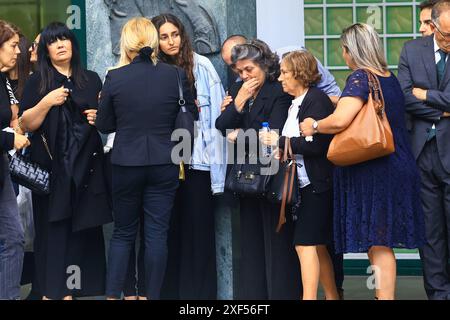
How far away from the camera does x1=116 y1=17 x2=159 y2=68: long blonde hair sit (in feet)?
26.4

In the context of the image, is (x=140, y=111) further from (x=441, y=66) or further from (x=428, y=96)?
(x=441, y=66)

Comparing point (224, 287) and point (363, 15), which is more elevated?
point (363, 15)

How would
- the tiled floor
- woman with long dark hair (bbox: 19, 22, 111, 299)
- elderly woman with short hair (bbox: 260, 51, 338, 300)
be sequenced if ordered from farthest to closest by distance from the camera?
1. the tiled floor
2. woman with long dark hair (bbox: 19, 22, 111, 299)
3. elderly woman with short hair (bbox: 260, 51, 338, 300)

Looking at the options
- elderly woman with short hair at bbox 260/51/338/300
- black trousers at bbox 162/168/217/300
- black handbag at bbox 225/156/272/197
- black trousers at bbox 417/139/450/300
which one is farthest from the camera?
black trousers at bbox 162/168/217/300

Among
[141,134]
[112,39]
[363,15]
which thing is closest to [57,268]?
[141,134]

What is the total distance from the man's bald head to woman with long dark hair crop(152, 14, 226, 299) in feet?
0.44

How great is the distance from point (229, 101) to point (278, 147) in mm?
606

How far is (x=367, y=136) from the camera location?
754 cm

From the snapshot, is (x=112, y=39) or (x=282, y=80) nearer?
(x=282, y=80)

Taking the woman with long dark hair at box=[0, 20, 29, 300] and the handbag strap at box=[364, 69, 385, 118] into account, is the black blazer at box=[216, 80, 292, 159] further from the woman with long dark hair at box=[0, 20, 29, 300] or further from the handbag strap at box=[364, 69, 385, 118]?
the woman with long dark hair at box=[0, 20, 29, 300]

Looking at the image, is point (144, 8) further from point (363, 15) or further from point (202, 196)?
point (363, 15)

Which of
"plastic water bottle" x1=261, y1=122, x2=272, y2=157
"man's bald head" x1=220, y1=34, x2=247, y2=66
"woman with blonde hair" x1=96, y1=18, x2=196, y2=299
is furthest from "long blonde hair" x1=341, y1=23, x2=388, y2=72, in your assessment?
"woman with blonde hair" x1=96, y1=18, x2=196, y2=299

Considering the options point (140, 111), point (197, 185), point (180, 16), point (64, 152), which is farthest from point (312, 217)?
point (180, 16)

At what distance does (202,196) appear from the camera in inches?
336
